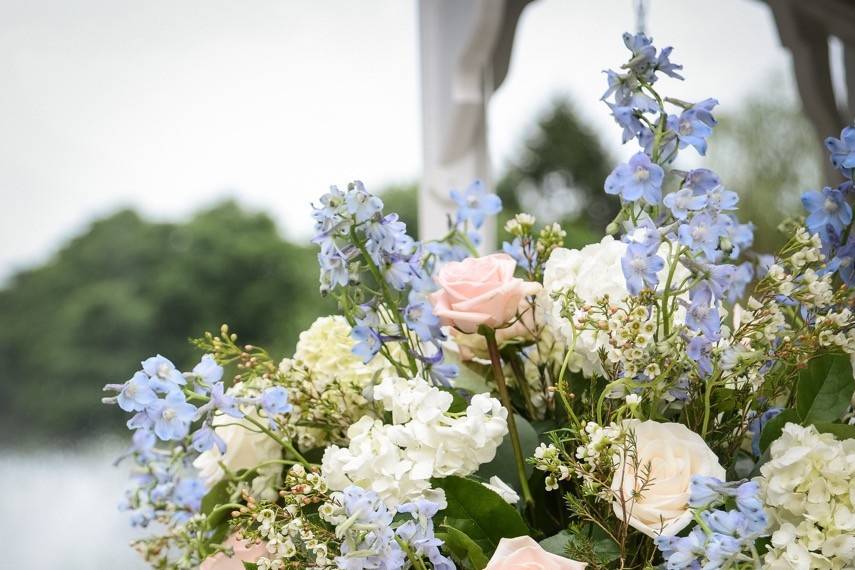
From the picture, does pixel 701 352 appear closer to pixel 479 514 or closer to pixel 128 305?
pixel 479 514

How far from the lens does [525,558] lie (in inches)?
18.0

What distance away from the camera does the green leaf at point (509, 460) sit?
56cm

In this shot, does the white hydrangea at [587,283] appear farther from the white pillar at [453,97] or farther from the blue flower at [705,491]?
the white pillar at [453,97]

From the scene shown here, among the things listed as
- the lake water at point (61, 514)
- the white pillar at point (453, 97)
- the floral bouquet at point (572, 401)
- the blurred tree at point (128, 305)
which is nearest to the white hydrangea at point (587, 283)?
the floral bouquet at point (572, 401)

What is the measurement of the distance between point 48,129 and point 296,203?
0.70 metres

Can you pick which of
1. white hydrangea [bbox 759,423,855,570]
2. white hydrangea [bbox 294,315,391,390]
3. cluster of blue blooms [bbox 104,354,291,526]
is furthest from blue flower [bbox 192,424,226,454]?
white hydrangea [bbox 759,423,855,570]

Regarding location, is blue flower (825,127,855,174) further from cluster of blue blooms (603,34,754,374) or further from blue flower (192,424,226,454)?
blue flower (192,424,226,454)

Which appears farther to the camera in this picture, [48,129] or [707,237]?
[48,129]

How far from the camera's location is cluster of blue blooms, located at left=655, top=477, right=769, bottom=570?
1.32 ft

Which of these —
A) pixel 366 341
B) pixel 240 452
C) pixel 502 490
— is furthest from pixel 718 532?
pixel 240 452

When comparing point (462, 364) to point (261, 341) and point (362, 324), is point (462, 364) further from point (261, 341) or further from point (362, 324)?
point (261, 341)

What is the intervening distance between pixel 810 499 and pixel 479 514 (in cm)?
18

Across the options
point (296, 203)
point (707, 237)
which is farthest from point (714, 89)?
point (707, 237)

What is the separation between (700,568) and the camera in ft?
1.39
